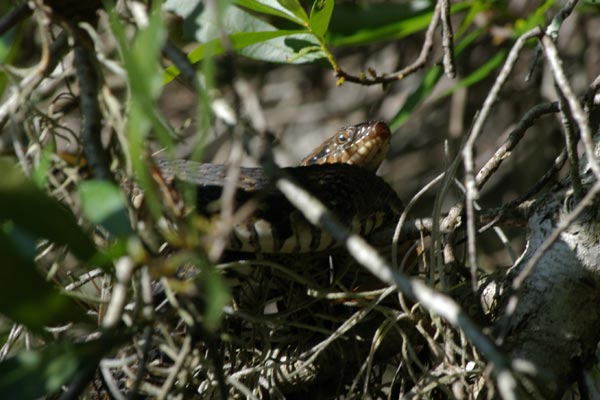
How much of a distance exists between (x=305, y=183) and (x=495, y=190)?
8.92 ft

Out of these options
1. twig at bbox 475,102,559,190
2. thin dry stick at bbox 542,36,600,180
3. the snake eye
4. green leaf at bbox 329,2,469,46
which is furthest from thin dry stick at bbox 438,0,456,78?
green leaf at bbox 329,2,469,46

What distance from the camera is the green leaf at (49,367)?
4.46 feet

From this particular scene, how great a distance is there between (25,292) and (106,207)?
19 centimetres

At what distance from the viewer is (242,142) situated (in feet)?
4.57

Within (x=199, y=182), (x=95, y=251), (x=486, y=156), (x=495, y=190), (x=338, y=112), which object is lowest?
(x=495, y=190)

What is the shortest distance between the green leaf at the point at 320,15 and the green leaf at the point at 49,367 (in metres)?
1.42

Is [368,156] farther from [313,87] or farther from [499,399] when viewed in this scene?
[313,87]

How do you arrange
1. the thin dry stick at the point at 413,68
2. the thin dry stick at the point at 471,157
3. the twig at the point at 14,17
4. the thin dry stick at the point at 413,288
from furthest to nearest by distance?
the thin dry stick at the point at 413,68 < the twig at the point at 14,17 < the thin dry stick at the point at 471,157 < the thin dry stick at the point at 413,288

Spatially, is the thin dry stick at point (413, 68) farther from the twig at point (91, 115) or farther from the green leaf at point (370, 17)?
the green leaf at point (370, 17)

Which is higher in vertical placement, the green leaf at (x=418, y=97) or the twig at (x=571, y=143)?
the twig at (x=571, y=143)

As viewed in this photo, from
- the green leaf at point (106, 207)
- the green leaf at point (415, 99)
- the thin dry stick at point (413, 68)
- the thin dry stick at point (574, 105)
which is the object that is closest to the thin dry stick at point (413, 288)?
the green leaf at point (106, 207)

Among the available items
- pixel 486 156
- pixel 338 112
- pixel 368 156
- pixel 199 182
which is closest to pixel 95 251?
pixel 199 182

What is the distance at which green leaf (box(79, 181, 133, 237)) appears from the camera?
56.7 inches

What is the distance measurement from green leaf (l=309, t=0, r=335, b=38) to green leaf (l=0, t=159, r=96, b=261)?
132 centimetres
